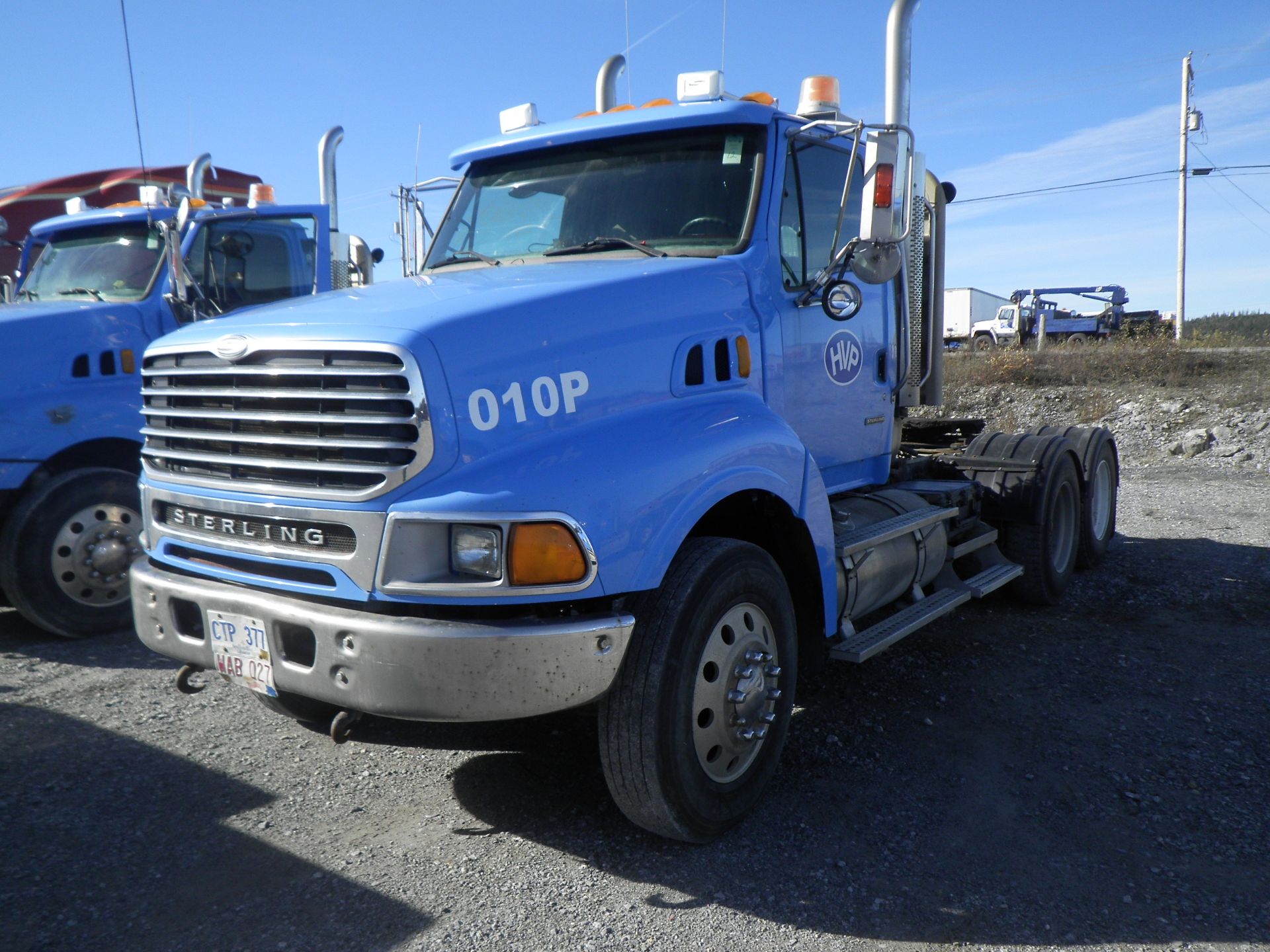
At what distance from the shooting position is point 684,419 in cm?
342

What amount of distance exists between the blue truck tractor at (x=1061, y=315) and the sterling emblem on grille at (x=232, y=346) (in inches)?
1574

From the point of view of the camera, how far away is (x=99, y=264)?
6.83 meters

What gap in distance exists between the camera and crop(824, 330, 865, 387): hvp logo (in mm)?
4609

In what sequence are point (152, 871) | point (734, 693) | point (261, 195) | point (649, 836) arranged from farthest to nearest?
1. point (261, 195)
2. point (649, 836)
3. point (734, 693)
4. point (152, 871)

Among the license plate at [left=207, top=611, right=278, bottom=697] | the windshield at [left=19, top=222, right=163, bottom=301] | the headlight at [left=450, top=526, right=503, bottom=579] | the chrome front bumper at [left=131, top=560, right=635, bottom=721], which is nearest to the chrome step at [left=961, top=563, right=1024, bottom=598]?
the chrome front bumper at [left=131, top=560, right=635, bottom=721]

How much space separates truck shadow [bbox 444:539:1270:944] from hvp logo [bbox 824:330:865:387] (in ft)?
5.24

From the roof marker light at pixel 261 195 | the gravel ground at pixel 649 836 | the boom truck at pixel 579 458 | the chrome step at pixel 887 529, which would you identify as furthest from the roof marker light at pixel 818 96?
the roof marker light at pixel 261 195

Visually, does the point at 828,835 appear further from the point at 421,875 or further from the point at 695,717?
the point at 421,875

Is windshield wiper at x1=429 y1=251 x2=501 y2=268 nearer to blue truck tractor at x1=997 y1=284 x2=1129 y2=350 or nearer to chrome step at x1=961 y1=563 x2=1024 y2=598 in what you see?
chrome step at x1=961 y1=563 x2=1024 y2=598

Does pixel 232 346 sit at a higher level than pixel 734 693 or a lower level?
higher

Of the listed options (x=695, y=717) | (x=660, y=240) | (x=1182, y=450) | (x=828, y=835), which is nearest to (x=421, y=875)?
(x=695, y=717)

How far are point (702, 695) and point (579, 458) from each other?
38.2 inches

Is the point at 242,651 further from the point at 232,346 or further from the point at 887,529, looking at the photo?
the point at 887,529

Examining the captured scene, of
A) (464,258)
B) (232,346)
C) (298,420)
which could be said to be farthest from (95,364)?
(298,420)
